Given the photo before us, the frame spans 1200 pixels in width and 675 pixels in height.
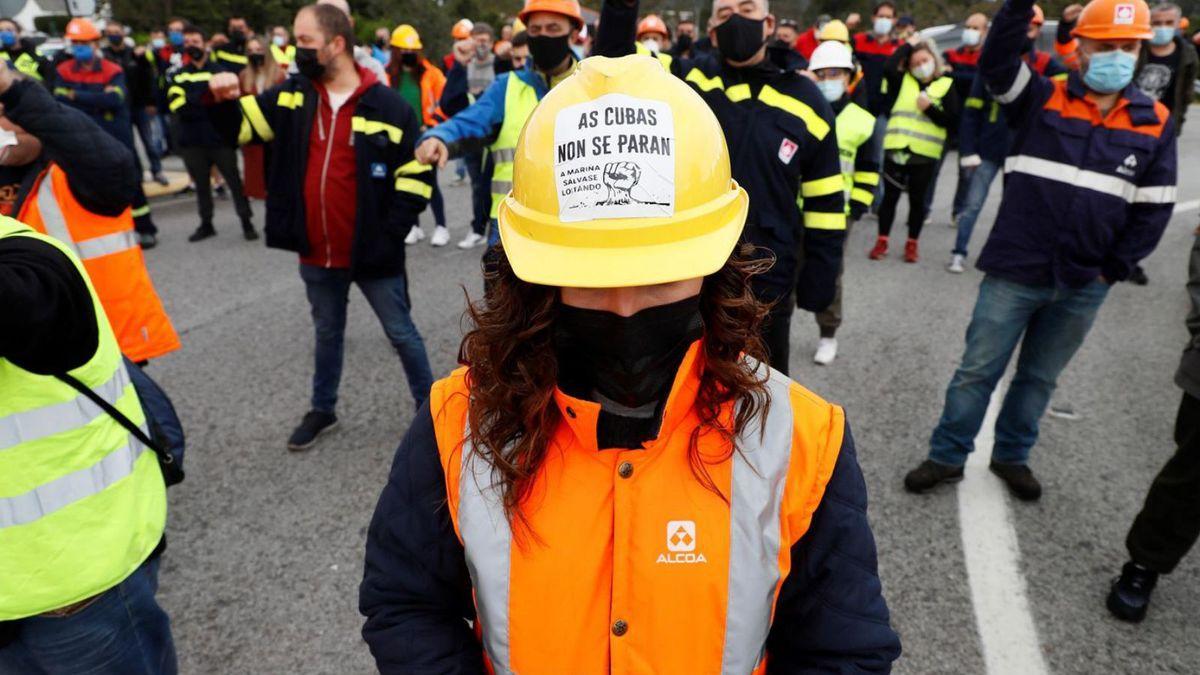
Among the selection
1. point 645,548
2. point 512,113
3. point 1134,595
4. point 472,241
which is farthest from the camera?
point 472,241

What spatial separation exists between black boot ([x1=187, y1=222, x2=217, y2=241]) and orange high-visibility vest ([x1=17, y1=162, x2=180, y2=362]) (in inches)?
218

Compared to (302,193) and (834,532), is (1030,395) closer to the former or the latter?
(834,532)

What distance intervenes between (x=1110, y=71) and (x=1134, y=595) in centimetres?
205

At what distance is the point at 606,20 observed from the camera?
2045mm

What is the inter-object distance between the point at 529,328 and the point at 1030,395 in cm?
313

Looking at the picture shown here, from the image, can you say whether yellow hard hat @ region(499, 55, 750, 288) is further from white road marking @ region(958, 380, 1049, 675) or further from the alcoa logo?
white road marking @ region(958, 380, 1049, 675)

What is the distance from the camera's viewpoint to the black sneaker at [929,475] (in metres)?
3.61

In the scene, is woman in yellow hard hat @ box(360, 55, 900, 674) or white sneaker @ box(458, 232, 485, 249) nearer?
woman in yellow hard hat @ box(360, 55, 900, 674)

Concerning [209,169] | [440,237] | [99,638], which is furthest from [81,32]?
[99,638]

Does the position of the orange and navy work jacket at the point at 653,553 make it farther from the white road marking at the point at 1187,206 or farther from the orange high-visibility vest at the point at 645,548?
the white road marking at the point at 1187,206

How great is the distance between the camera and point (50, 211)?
2.74m

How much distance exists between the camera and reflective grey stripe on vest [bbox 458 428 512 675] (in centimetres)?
129

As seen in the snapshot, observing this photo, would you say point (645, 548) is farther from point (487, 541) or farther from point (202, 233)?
point (202, 233)

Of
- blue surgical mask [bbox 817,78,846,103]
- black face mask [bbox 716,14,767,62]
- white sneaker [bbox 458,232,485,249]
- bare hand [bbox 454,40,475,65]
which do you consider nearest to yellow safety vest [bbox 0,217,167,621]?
black face mask [bbox 716,14,767,62]
